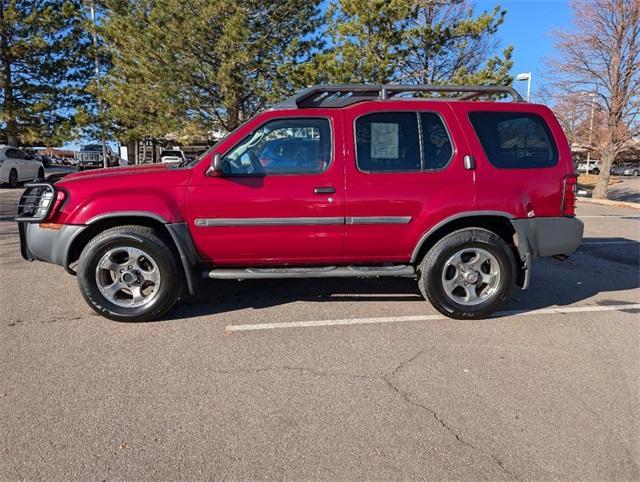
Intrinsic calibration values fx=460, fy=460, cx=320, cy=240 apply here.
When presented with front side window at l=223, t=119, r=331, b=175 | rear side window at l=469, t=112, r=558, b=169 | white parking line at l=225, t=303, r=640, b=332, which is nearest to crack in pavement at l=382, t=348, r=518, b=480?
white parking line at l=225, t=303, r=640, b=332

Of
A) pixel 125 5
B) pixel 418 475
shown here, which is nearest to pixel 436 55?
pixel 125 5

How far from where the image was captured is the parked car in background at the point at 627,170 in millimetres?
64062

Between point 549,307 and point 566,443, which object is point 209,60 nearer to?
point 549,307

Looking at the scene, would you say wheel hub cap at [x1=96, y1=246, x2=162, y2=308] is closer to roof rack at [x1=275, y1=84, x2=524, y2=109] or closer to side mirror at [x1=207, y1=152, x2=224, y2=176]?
side mirror at [x1=207, y1=152, x2=224, y2=176]

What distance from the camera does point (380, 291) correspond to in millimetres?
5234

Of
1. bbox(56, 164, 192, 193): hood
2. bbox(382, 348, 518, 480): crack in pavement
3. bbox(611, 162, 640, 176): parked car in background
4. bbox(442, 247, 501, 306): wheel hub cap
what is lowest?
bbox(382, 348, 518, 480): crack in pavement

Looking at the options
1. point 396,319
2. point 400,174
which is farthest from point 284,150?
point 396,319

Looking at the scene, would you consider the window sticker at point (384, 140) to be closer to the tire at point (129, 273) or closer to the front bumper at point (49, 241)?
the tire at point (129, 273)

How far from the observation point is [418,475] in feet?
7.55

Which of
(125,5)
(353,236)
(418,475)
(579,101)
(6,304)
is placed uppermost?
(125,5)

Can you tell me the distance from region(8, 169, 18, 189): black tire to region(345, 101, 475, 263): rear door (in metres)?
17.8

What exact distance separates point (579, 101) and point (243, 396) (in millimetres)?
21876

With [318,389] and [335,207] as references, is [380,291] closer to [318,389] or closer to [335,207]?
[335,207]

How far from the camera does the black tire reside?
57.3ft
